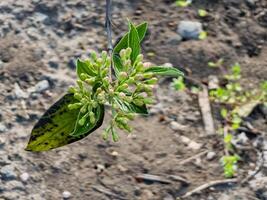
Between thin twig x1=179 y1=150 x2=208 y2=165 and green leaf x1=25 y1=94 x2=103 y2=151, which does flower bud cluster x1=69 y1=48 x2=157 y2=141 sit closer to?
green leaf x1=25 y1=94 x2=103 y2=151

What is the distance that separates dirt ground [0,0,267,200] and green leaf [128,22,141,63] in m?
1.07

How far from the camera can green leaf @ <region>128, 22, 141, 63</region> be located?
111cm

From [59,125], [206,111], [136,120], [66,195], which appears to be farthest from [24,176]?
[59,125]

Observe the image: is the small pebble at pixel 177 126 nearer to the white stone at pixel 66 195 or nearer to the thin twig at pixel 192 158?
the thin twig at pixel 192 158

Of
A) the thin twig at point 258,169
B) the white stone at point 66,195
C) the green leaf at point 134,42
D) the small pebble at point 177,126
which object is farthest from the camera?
the small pebble at point 177,126

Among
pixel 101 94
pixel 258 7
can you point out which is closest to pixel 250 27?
pixel 258 7

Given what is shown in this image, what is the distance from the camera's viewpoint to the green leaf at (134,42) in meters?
1.11

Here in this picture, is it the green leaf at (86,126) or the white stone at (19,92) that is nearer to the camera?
the green leaf at (86,126)

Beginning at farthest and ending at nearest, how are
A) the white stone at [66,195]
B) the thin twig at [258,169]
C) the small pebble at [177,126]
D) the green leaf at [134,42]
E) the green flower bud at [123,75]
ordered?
the small pebble at [177,126] → the thin twig at [258,169] → the white stone at [66,195] → the green leaf at [134,42] → the green flower bud at [123,75]

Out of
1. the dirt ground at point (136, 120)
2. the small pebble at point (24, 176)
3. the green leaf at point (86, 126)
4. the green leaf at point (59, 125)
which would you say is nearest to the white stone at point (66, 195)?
the dirt ground at point (136, 120)

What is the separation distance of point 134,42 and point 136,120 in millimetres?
1197

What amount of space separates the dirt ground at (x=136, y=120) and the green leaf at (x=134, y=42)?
1071 mm

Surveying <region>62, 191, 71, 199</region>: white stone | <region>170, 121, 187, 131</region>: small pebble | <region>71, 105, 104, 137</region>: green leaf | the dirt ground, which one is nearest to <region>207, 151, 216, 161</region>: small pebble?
the dirt ground

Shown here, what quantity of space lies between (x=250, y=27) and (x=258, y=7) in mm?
125
